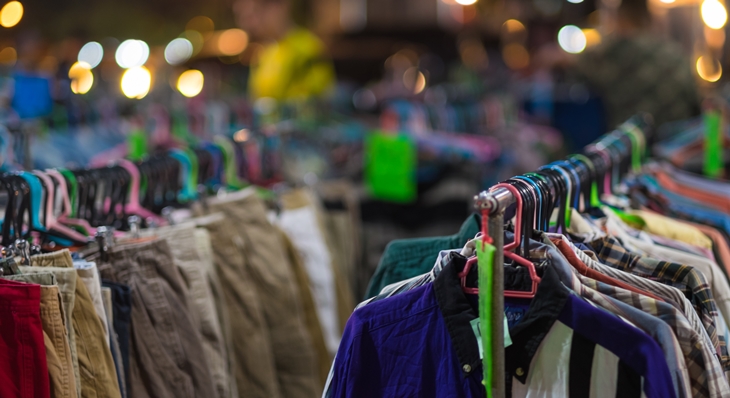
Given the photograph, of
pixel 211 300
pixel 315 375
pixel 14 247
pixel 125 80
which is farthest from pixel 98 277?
pixel 125 80

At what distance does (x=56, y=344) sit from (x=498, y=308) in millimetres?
670

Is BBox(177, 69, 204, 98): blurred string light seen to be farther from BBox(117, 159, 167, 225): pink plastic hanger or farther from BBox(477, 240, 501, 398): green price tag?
BBox(477, 240, 501, 398): green price tag

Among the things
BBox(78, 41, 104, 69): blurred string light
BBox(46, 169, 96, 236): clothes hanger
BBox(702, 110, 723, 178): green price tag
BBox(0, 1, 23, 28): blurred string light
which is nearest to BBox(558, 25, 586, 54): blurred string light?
BBox(78, 41, 104, 69): blurred string light

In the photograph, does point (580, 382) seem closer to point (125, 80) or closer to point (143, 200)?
point (143, 200)

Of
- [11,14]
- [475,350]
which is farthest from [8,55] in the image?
[475,350]

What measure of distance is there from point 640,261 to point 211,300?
0.83 m

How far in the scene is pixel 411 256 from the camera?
1.41 m

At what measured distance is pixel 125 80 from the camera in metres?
5.72

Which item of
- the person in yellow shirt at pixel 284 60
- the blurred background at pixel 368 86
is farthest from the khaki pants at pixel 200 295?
the person in yellow shirt at pixel 284 60

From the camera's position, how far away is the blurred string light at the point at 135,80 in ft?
18.3

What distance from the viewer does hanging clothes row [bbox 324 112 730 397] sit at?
0.99 m

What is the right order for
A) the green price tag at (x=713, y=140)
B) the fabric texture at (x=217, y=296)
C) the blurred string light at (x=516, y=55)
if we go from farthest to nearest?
1. the blurred string light at (x=516, y=55)
2. the green price tag at (x=713, y=140)
3. the fabric texture at (x=217, y=296)

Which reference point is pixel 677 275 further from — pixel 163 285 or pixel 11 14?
pixel 11 14

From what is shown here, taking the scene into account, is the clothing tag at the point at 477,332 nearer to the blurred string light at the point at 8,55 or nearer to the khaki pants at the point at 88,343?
the khaki pants at the point at 88,343
